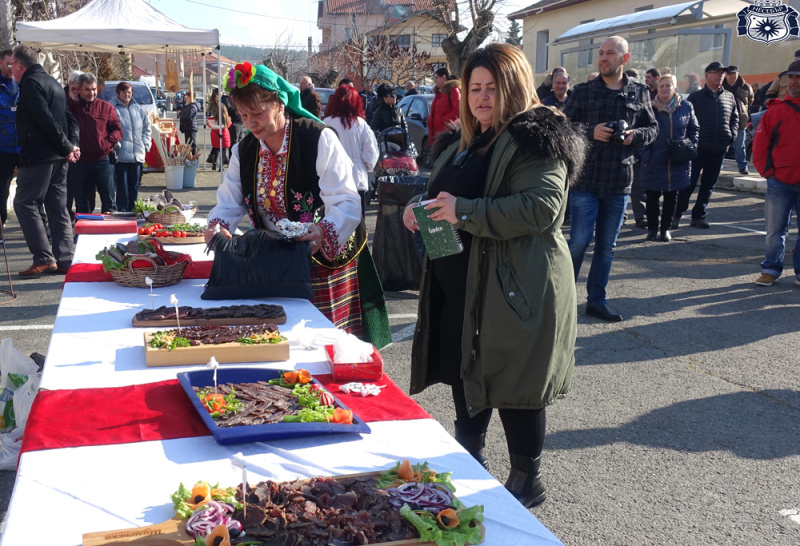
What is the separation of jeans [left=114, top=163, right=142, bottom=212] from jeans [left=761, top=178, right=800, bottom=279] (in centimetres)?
720

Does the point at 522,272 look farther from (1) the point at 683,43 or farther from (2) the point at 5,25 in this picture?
(1) the point at 683,43

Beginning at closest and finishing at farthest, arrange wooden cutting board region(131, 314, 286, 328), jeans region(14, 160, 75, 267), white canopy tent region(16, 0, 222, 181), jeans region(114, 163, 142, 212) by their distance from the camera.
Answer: wooden cutting board region(131, 314, 286, 328) → jeans region(14, 160, 75, 267) → jeans region(114, 163, 142, 212) → white canopy tent region(16, 0, 222, 181)

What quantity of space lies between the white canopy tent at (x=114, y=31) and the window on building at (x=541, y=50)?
957 inches

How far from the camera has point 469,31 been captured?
21688mm

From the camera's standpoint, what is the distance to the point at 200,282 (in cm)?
343

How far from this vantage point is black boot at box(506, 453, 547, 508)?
2.59 m

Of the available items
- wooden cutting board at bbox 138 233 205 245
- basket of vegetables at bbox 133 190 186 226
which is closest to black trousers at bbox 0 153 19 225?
basket of vegetables at bbox 133 190 186 226

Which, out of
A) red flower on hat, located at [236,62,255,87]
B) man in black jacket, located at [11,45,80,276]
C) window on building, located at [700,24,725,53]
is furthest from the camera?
window on building, located at [700,24,725,53]

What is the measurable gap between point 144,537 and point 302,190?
6.70ft

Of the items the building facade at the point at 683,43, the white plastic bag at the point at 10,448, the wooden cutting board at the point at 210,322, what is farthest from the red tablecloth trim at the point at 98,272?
the building facade at the point at 683,43

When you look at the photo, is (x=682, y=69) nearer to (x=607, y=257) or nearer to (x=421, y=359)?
(x=607, y=257)

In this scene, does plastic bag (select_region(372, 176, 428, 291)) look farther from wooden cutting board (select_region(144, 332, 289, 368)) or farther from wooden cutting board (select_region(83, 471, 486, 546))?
wooden cutting board (select_region(83, 471, 486, 546))

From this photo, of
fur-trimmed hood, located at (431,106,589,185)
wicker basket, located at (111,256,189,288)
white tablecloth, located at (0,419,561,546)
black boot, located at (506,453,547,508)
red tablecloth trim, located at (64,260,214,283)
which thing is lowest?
black boot, located at (506,453,547,508)

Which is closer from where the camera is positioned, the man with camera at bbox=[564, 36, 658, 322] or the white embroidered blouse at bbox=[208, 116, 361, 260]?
the white embroidered blouse at bbox=[208, 116, 361, 260]
